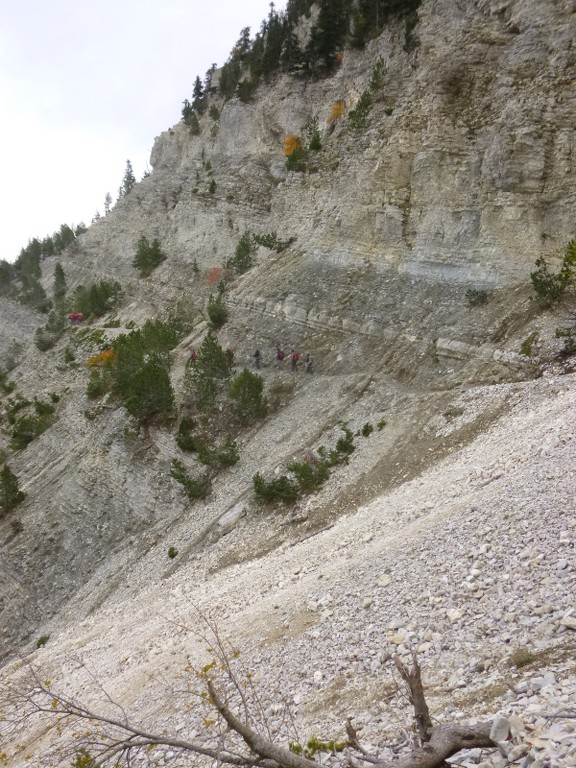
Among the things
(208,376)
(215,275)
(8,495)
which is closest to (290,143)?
(215,275)

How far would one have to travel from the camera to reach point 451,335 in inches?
884

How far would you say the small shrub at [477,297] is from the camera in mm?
22781

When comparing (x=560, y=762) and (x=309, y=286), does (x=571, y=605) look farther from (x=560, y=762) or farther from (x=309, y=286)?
(x=309, y=286)

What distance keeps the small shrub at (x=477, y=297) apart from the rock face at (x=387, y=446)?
0.65 ft

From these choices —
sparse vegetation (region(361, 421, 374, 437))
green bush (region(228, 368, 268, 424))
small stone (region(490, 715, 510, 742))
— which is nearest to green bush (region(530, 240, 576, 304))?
sparse vegetation (region(361, 421, 374, 437))

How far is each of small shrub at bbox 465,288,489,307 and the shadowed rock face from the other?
1.08 feet

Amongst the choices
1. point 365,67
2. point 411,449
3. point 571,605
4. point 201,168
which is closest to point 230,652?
point 571,605

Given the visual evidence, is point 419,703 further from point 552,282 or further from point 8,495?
point 8,495

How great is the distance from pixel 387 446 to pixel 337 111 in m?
32.7

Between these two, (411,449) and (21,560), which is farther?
(21,560)

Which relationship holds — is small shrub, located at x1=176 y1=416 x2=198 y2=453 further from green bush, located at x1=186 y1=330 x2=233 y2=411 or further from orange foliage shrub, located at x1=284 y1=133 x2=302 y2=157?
orange foliage shrub, located at x1=284 y1=133 x2=302 y2=157

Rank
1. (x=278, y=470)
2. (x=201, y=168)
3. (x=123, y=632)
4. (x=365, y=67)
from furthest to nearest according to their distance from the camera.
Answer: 1. (x=201, y=168)
2. (x=365, y=67)
3. (x=278, y=470)
4. (x=123, y=632)

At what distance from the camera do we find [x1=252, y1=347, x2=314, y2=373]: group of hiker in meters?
26.1

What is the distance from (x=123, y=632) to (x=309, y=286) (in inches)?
793
